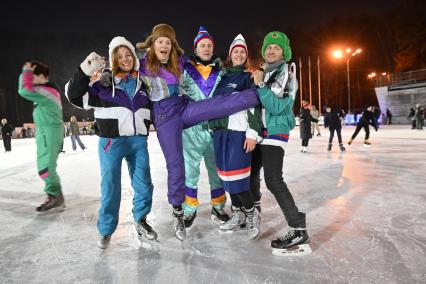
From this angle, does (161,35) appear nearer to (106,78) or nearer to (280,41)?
(106,78)

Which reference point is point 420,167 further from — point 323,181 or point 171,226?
point 171,226

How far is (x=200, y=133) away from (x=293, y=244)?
3.93 ft

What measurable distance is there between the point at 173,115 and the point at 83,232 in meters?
1.31

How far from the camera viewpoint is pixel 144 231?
110 inches

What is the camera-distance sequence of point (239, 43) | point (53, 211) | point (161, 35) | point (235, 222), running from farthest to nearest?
point (53, 211)
point (235, 222)
point (239, 43)
point (161, 35)

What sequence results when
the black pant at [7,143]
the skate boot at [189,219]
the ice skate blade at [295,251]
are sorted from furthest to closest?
the black pant at [7,143]
the skate boot at [189,219]
the ice skate blade at [295,251]

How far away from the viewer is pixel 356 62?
39656 millimetres

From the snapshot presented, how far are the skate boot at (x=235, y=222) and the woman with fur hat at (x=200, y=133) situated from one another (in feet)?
0.47

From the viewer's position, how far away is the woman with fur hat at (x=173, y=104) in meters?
2.64

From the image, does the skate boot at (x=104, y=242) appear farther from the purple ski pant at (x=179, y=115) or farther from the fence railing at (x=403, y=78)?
the fence railing at (x=403, y=78)

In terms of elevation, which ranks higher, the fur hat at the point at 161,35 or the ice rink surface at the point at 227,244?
the fur hat at the point at 161,35

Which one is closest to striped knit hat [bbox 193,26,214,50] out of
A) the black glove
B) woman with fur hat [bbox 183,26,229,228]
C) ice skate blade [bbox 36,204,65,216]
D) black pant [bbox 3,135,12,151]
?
woman with fur hat [bbox 183,26,229,228]

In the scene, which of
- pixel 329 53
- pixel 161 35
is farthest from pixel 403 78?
pixel 161 35

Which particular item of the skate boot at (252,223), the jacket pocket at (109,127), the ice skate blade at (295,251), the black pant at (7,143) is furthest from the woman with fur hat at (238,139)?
the black pant at (7,143)
